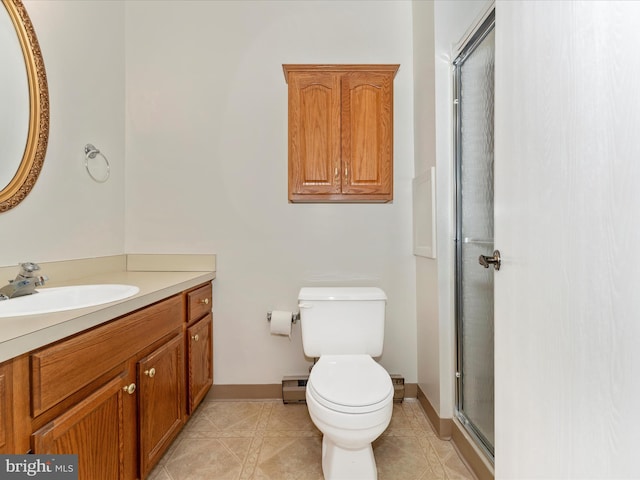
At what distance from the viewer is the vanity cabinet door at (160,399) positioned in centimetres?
126

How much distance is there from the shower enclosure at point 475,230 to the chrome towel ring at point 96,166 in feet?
6.50

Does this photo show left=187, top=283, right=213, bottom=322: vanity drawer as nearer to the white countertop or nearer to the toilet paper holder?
the white countertop

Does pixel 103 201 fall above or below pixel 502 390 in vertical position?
above

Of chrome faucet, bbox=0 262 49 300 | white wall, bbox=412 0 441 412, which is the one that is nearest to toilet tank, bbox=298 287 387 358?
white wall, bbox=412 0 441 412

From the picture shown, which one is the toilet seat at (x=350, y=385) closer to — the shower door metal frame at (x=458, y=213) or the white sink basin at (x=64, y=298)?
the shower door metal frame at (x=458, y=213)

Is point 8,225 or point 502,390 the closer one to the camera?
point 502,390

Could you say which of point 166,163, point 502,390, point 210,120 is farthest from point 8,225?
point 502,390

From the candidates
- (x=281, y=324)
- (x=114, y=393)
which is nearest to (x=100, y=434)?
(x=114, y=393)

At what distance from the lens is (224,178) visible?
2096 mm

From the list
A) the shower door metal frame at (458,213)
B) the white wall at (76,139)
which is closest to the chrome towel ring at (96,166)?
the white wall at (76,139)

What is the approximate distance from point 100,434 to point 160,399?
15.0 inches

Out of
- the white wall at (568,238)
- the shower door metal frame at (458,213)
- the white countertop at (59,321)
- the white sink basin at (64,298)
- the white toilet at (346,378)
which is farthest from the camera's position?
the shower door metal frame at (458,213)

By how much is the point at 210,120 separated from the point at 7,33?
37.9 inches

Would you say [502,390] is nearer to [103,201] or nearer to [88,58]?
[103,201]
